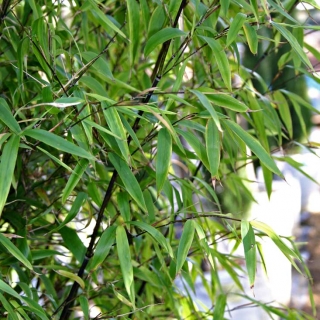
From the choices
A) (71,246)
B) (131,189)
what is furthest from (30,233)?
(131,189)

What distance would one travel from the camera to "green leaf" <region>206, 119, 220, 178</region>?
0.58 metres

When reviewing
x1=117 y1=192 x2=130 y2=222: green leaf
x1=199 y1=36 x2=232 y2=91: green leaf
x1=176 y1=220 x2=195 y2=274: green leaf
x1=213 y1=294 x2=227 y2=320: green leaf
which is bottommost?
x1=213 y1=294 x2=227 y2=320: green leaf

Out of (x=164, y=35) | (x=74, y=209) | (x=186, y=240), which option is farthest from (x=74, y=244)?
(x=164, y=35)

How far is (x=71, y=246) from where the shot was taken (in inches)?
30.5

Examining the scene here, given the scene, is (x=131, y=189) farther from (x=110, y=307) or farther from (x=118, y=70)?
(x=118, y=70)

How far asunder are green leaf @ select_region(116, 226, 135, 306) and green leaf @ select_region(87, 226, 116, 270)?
12 mm

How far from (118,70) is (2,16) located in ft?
1.21

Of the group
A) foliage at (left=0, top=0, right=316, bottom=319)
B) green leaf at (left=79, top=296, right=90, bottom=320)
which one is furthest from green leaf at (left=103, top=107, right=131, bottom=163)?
green leaf at (left=79, top=296, right=90, bottom=320)

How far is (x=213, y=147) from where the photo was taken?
60 centimetres

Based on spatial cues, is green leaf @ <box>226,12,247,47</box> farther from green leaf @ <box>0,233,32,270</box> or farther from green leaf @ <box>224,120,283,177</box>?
green leaf @ <box>0,233,32,270</box>

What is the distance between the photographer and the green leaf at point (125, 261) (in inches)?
24.4

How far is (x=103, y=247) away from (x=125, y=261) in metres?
0.04

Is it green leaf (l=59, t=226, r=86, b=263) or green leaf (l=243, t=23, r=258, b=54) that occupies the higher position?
green leaf (l=243, t=23, r=258, b=54)

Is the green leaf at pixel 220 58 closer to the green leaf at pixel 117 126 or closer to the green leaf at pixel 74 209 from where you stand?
the green leaf at pixel 117 126
